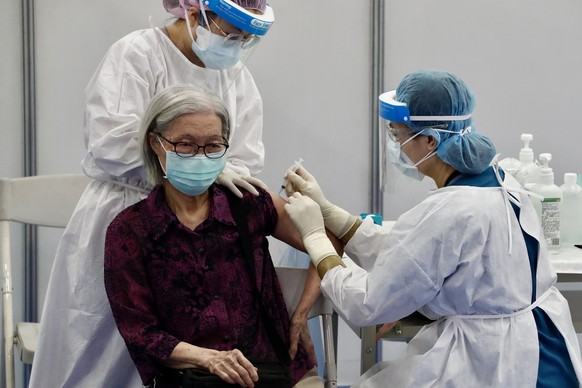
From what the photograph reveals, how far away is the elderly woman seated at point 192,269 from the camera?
6.74 feet

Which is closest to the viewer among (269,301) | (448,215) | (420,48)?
(448,215)

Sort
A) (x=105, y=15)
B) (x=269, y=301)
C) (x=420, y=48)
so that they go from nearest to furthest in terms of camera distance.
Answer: (x=269, y=301), (x=105, y=15), (x=420, y=48)

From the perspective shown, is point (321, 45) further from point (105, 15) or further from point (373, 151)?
point (105, 15)

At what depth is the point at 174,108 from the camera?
7.00 feet

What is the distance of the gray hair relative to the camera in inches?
84.1

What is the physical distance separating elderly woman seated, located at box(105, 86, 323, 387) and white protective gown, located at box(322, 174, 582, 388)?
0.72 feet

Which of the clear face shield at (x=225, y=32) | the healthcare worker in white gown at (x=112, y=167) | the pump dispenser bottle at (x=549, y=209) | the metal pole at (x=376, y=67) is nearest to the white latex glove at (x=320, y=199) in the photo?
the healthcare worker in white gown at (x=112, y=167)

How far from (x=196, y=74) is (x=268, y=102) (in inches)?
44.6

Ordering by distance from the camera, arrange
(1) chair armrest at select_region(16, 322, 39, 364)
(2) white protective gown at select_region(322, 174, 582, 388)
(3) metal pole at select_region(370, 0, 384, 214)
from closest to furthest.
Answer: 1. (2) white protective gown at select_region(322, 174, 582, 388)
2. (1) chair armrest at select_region(16, 322, 39, 364)
3. (3) metal pole at select_region(370, 0, 384, 214)

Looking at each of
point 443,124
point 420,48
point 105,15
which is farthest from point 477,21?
point 443,124

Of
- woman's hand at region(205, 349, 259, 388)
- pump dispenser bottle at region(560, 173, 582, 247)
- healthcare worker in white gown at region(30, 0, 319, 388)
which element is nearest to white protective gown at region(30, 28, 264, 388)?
healthcare worker in white gown at region(30, 0, 319, 388)

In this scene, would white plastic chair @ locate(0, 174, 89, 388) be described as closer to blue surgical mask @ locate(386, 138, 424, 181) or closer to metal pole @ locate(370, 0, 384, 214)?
blue surgical mask @ locate(386, 138, 424, 181)

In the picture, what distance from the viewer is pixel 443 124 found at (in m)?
2.07

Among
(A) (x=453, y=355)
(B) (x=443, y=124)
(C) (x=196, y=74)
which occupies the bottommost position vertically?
(A) (x=453, y=355)
